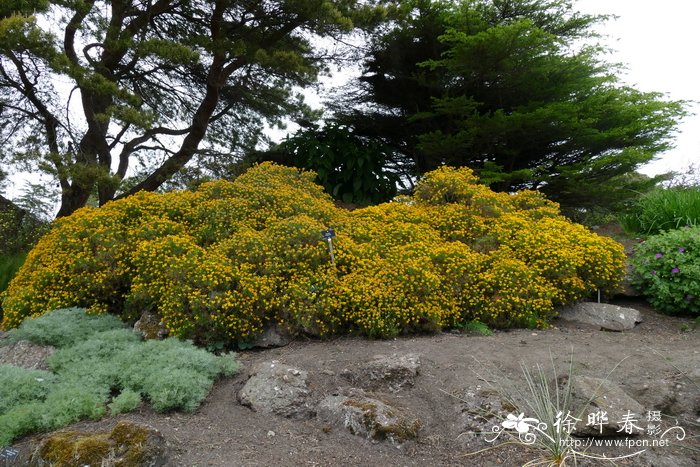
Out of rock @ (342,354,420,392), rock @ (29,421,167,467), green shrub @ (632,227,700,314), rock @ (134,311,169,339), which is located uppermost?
green shrub @ (632,227,700,314)

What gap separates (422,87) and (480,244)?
5.02 meters

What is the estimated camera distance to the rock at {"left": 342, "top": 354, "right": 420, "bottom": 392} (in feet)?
12.2

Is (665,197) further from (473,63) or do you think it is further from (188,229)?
(188,229)

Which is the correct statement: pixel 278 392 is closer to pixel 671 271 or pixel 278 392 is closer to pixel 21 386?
pixel 21 386

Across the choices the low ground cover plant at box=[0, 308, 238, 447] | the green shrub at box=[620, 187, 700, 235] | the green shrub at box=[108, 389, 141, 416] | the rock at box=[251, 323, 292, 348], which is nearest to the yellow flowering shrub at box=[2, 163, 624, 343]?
the rock at box=[251, 323, 292, 348]

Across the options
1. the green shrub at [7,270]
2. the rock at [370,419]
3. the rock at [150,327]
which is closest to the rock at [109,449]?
the rock at [370,419]

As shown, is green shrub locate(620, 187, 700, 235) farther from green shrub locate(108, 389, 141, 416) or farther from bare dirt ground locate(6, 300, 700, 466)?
green shrub locate(108, 389, 141, 416)

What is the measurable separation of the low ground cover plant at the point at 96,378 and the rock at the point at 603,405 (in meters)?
2.33

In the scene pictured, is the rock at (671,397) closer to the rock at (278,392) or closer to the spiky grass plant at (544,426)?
the spiky grass plant at (544,426)

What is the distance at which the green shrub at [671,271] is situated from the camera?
19.0ft

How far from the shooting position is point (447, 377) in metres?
3.75

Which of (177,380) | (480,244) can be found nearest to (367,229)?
(480,244)

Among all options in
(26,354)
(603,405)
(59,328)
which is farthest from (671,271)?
(26,354)

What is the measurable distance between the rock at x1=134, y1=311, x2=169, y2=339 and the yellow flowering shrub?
93 millimetres
